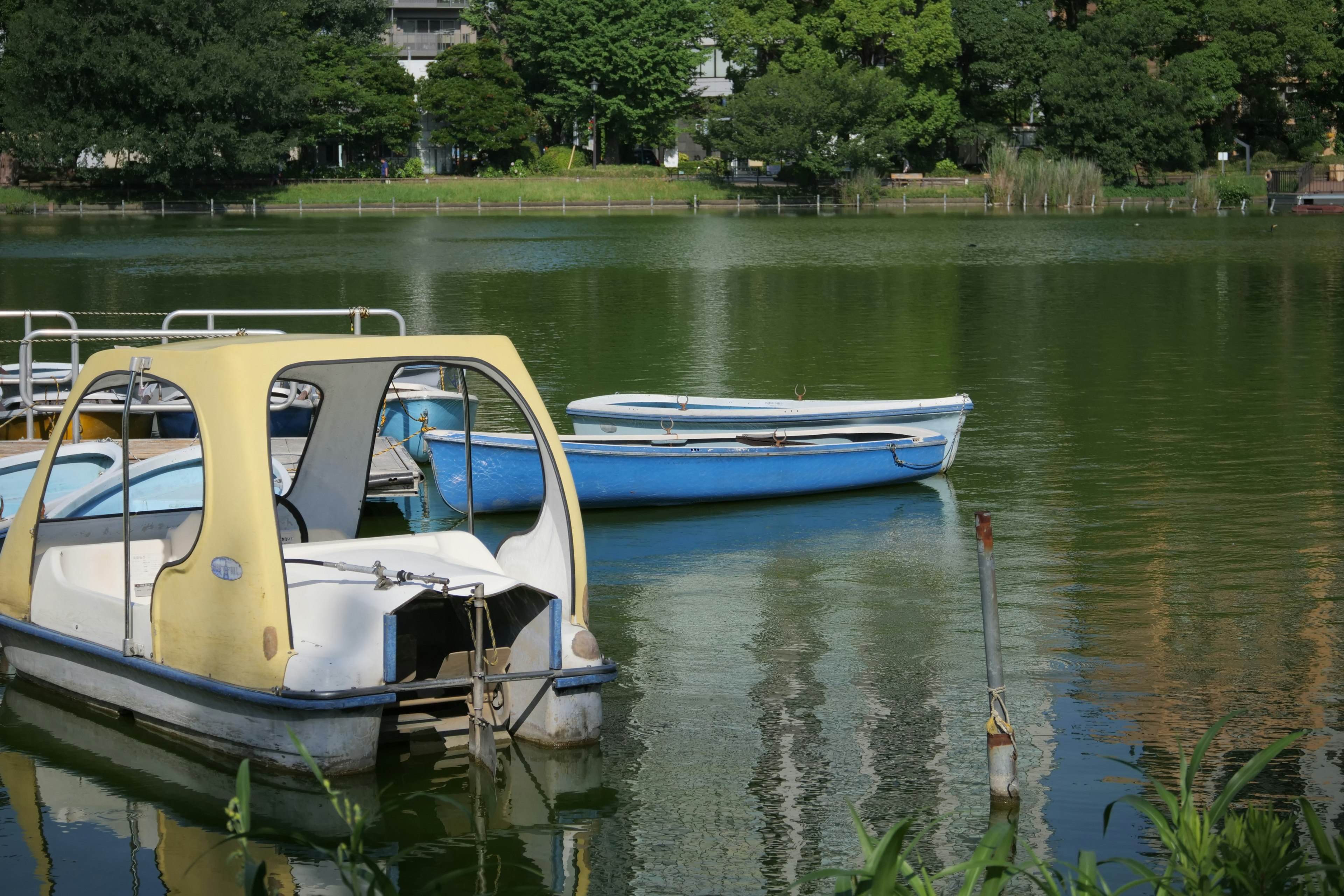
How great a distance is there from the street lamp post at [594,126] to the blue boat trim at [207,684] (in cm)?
8167

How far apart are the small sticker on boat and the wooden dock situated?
236 inches

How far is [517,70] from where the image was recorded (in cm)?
9538

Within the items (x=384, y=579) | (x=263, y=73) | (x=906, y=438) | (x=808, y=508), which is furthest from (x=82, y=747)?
(x=263, y=73)

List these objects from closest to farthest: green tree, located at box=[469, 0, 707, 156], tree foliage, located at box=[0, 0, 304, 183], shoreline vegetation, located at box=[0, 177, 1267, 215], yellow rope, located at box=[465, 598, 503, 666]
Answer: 1. yellow rope, located at box=[465, 598, 503, 666]
2. tree foliage, located at box=[0, 0, 304, 183]
3. shoreline vegetation, located at box=[0, 177, 1267, 215]
4. green tree, located at box=[469, 0, 707, 156]

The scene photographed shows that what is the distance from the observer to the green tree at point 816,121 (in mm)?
82625

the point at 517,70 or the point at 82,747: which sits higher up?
the point at 517,70

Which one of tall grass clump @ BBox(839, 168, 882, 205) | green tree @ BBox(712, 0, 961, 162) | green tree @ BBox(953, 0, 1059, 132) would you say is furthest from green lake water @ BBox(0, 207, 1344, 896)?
green tree @ BBox(953, 0, 1059, 132)

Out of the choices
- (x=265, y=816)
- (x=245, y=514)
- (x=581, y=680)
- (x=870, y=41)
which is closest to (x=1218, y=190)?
(x=870, y=41)

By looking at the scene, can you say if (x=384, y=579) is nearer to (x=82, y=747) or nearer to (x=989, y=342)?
(x=82, y=747)

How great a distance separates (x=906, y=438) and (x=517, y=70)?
8345 centimetres

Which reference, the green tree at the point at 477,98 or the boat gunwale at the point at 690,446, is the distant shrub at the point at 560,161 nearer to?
the green tree at the point at 477,98

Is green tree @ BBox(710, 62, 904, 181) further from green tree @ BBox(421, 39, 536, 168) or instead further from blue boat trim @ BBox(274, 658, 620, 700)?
blue boat trim @ BBox(274, 658, 620, 700)

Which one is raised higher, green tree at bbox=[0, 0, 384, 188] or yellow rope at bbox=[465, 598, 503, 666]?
green tree at bbox=[0, 0, 384, 188]

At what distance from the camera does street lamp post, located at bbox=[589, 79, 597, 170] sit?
8969cm
